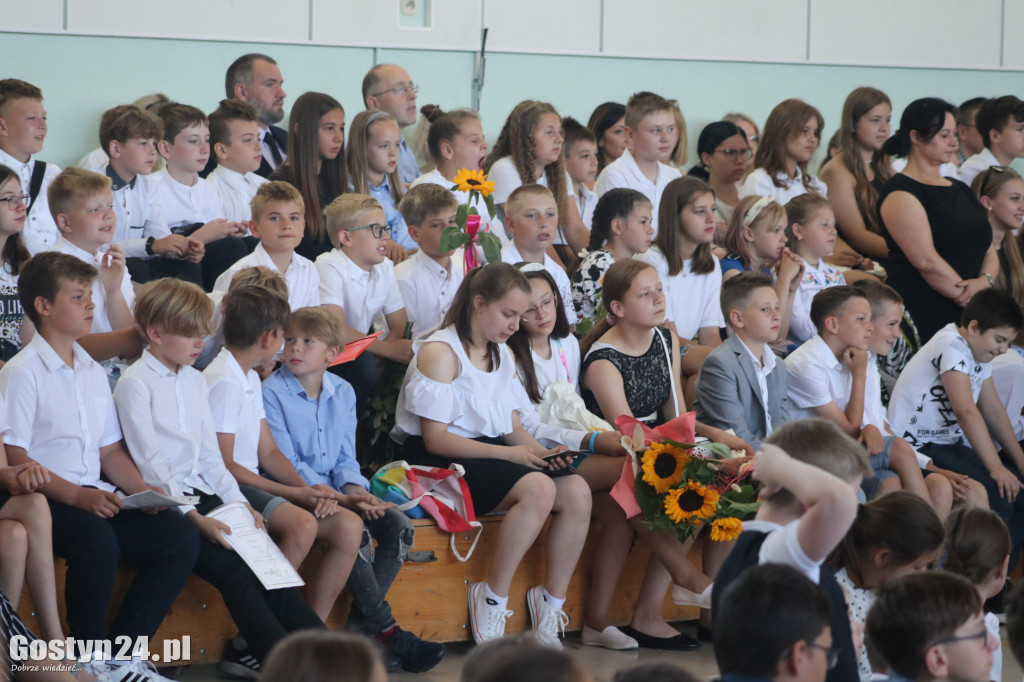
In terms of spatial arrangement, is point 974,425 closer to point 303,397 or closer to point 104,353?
point 303,397

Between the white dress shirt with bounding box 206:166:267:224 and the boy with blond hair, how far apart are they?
1.51 metres

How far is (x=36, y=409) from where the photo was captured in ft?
11.6

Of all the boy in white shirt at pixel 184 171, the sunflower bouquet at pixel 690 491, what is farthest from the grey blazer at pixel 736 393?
the boy in white shirt at pixel 184 171

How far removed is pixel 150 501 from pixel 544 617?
4.84 ft

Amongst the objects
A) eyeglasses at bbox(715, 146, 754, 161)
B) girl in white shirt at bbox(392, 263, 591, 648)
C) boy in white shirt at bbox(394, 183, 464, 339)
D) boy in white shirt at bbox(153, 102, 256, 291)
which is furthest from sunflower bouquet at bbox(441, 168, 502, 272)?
eyeglasses at bbox(715, 146, 754, 161)

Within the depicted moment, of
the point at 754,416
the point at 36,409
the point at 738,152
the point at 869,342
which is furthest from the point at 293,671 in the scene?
the point at 738,152

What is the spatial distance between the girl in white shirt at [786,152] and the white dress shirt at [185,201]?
286 centimetres

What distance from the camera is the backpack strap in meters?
4.63

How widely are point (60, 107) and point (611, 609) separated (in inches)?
166

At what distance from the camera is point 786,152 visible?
6.59 metres

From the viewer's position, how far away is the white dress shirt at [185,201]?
517cm

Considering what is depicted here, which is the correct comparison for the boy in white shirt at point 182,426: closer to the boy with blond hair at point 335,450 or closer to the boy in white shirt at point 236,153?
the boy with blond hair at point 335,450

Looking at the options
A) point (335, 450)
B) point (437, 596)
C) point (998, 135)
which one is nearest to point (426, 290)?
point (335, 450)

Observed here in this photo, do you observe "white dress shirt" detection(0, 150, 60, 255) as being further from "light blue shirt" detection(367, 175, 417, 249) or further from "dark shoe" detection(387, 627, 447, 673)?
"dark shoe" detection(387, 627, 447, 673)
